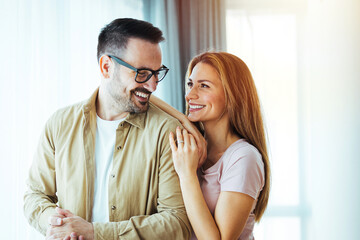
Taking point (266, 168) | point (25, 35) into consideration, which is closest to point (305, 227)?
point (266, 168)

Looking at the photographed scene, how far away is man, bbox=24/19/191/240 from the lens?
1.42 meters

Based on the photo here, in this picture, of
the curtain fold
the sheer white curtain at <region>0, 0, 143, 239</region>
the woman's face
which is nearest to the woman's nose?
the woman's face

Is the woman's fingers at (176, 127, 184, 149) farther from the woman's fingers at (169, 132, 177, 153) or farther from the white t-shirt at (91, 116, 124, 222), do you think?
the white t-shirt at (91, 116, 124, 222)

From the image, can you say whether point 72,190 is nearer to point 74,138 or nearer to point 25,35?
point 74,138

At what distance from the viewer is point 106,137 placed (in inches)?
63.2

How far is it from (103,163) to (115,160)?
7cm

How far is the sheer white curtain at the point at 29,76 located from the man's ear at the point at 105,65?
490mm

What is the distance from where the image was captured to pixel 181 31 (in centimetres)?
316

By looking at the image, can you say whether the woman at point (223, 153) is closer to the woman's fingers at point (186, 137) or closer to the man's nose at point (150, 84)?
the woman's fingers at point (186, 137)

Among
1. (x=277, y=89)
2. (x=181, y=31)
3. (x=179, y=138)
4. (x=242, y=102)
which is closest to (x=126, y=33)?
(x=179, y=138)

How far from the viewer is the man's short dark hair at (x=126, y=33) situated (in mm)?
1580

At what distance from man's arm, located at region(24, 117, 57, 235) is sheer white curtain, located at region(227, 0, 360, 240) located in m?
1.97

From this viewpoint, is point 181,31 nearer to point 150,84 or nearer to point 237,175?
point 150,84

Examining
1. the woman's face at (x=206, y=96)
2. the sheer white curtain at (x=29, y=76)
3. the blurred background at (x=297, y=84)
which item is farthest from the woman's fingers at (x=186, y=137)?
the blurred background at (x=297, y=84)
